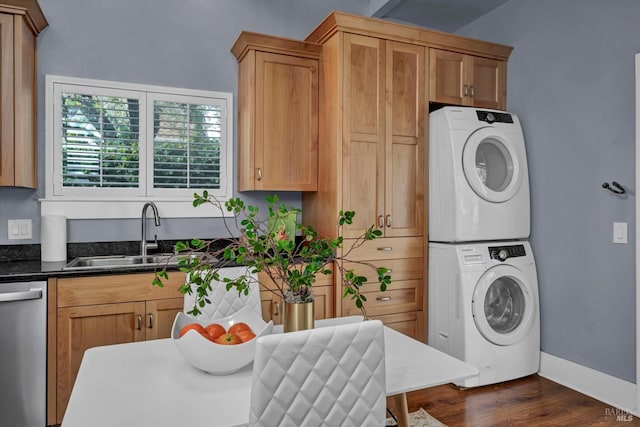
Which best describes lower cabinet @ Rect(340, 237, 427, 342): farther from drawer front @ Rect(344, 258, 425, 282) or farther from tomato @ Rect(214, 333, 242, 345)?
tomato @ Rect(214, 333, 242, 345)

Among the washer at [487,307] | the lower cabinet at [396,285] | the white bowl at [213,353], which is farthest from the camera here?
the lower cabinet at [396,285]

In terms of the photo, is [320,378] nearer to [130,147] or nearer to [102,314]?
[102,314]

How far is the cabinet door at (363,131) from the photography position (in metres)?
2.97

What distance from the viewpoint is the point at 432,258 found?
321cm

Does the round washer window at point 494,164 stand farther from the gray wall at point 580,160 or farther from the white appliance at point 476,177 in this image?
the gray wall at point 580,160

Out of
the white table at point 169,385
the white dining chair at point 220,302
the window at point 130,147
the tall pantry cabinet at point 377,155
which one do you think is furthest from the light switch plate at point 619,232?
the window at point 130,147

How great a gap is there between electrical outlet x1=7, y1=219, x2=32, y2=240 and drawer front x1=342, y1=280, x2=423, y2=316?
2.07m

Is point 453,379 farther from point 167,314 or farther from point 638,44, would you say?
point 638,44

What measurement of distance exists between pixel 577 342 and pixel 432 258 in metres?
1.05

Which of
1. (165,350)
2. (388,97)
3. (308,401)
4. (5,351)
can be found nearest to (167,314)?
(5,351)

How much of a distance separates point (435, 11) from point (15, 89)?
3.03m

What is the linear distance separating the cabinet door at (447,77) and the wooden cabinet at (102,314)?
2176mm

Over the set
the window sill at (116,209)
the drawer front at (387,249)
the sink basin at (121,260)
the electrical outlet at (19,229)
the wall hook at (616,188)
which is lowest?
the sink basin at (121,260)

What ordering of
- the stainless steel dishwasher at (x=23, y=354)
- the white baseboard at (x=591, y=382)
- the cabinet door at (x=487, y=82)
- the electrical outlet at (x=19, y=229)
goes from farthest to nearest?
the cabinet door at (x=487, y=82) → the electrical outlet at (x=19, y=229) → the white baseboard at (x=591, y=382) → the stainless steel dishwasher at (x=23, y=354)
